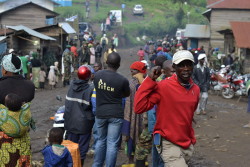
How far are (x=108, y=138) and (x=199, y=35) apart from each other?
32636mm

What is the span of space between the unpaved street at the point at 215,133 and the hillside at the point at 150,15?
1709 inches

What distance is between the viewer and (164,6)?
7738 centimetres

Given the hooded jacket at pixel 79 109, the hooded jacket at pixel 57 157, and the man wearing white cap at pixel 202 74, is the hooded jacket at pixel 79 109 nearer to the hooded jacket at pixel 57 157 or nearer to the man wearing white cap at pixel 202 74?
the hooded jacket at pixel 57 157

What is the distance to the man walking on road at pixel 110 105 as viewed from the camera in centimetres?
714

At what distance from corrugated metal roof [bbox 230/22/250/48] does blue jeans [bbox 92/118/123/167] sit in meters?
17.6

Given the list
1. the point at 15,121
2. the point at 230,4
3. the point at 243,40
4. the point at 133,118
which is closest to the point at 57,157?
the point at 15,121

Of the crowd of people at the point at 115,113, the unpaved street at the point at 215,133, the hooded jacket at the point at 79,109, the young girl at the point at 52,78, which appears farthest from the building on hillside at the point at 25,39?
the hooded jacket at the point at 79,109

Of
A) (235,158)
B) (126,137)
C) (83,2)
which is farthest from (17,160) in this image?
(83,2)

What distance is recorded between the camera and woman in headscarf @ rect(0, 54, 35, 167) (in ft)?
17.7

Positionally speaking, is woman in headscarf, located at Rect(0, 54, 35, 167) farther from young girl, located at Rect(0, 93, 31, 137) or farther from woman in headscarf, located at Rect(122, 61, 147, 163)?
woman in headscarf, located at Rect(122, 61, 147, 163)

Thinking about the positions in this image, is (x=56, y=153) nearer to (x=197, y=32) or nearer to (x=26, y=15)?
(x=26, y=15)

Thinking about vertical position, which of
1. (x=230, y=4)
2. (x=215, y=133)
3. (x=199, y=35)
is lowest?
(x=215, y=133)

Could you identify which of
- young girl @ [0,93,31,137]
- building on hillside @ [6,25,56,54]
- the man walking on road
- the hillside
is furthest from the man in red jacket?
the hillside

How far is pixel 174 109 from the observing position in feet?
16.5
